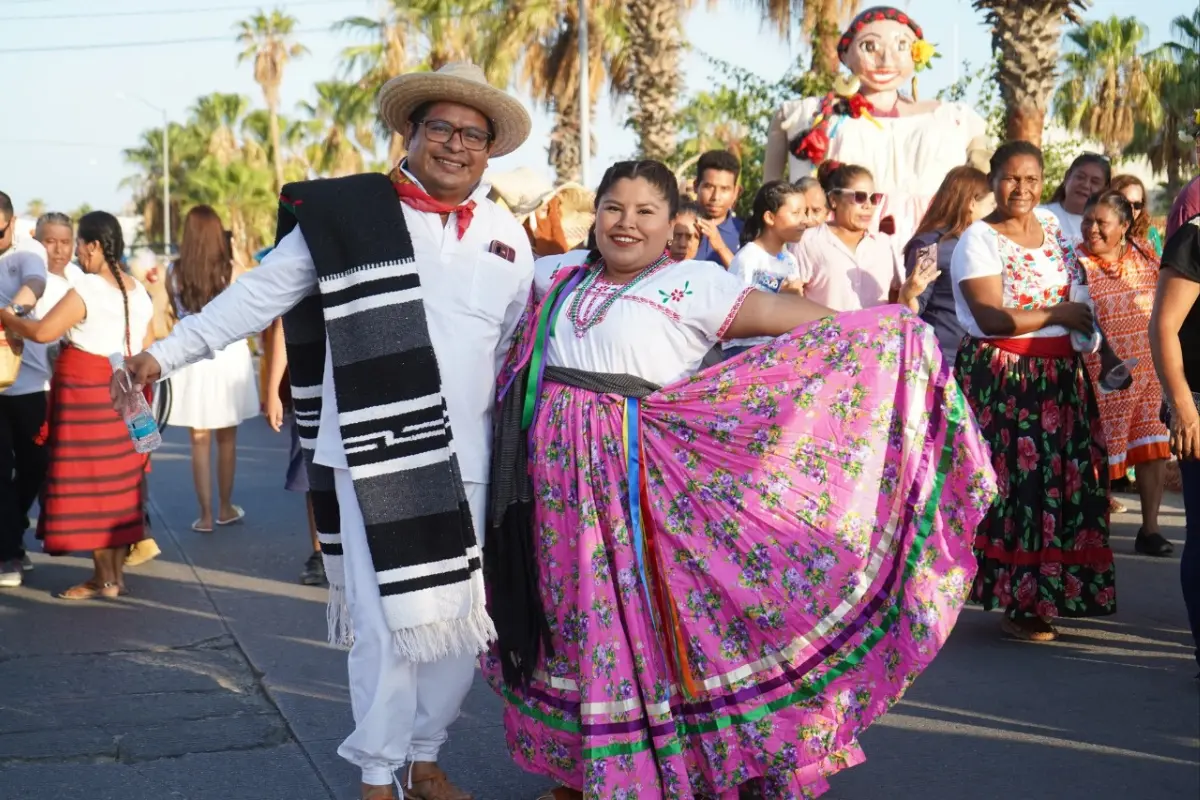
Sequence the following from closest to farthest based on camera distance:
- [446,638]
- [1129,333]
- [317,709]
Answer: [446,638] → [317,709] → [1129,333]

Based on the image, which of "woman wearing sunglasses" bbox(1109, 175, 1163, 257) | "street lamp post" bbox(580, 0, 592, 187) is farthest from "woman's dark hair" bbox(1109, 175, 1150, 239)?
"street lamp post" bbox(580, 0, 592, 187)

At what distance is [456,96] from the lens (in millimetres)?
4090

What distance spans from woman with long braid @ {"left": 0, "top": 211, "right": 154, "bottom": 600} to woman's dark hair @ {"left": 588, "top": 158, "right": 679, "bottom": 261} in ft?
12.9

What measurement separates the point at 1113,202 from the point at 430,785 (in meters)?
4.90

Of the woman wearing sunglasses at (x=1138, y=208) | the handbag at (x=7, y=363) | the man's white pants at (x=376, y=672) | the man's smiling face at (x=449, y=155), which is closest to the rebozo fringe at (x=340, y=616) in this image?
the man's white pants at (x=376, y=672)

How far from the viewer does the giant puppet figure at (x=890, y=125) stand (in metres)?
8.03

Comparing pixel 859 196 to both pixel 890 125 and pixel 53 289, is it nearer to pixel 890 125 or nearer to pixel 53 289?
pixel 890 125

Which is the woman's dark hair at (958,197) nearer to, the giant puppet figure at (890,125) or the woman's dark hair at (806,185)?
the woman's dark hair at (806,185)

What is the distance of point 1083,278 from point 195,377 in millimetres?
5499

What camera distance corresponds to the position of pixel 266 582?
745cm

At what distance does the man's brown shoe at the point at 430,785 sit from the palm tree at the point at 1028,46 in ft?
33.4

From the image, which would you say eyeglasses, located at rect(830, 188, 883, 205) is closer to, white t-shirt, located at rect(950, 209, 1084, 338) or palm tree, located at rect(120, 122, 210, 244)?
white t-shirt, located at rect(950, 209, 1084, 338)

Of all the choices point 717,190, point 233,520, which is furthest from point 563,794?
point 233,520

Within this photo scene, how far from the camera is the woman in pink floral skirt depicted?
3.89m
